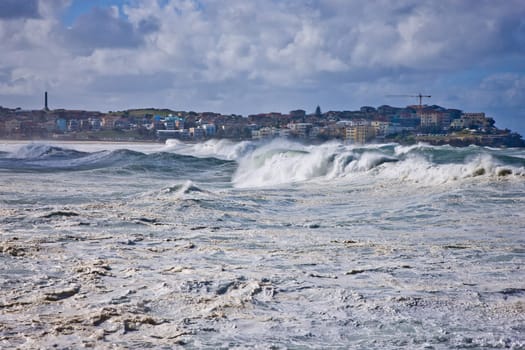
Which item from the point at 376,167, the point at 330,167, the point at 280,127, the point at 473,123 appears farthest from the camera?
the point at 280,127

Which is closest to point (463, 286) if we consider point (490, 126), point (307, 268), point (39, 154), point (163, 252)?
point (307, 268)

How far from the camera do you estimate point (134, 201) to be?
1363cm

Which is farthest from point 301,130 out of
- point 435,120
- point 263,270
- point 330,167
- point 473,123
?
point 263,270

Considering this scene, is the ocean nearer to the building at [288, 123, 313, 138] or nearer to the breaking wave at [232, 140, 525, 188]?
the breaking wave at [232, 140, 525, 188]

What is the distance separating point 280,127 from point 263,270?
8475 centimetres

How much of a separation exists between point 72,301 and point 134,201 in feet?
26.6

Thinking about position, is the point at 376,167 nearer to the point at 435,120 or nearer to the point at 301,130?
the point at 301,130

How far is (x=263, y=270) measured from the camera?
23.3 ft

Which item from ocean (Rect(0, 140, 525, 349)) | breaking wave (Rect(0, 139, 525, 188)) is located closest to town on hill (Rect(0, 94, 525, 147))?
breaking wave (Rect(0, 139, 525, 188))

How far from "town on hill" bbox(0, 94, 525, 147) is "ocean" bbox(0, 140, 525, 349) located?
163 feet

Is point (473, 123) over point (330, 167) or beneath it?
over

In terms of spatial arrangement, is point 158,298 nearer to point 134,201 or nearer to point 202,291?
point 202,291

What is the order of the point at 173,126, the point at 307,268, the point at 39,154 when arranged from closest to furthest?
the point at 307,268, the point at 39,154, the point at 173,126

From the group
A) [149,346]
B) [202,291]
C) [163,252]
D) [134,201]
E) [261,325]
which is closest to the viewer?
[149,346]
